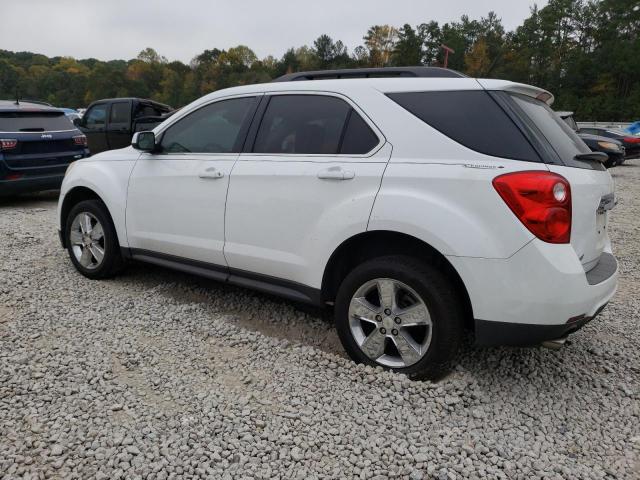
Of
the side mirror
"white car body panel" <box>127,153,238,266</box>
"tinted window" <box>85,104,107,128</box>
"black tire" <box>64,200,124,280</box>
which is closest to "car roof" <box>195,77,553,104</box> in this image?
"white car body panel" <box>127,153,238,266</box>

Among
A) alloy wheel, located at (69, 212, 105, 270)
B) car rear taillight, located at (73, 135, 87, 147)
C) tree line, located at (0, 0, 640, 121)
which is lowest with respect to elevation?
alloy wheel, located at (69, 212, 105, 270)

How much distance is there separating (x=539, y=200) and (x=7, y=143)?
298 inches

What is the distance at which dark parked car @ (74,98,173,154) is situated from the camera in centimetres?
1205

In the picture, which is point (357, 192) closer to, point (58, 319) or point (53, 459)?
point (53, 459)

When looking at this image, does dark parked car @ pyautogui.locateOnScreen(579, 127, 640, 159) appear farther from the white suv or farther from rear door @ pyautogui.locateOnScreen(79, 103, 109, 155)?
the white suv

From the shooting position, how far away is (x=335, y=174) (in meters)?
2.93

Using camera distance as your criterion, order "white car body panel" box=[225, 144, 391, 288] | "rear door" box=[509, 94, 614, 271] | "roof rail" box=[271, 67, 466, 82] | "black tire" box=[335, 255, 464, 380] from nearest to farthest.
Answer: "rear door" box=[509, 94, 614, 271]
"black tire" box=[335, 255, 464, 380]
"white car body panel" box=[225, 144, 391, 288]
"roof rail" box=[271, 67, 466, 82]

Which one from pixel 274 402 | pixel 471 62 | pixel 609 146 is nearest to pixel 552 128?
pixel 274 402

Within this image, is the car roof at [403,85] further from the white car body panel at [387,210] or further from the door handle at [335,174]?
the door handle at [335,174]

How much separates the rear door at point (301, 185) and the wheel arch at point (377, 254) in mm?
76

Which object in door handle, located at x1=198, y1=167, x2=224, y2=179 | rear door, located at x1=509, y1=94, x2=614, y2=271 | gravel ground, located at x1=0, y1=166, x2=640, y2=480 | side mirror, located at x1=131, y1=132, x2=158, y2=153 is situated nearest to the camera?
gravel ground, located at x1=0, y1=166, x2=640, y2=480

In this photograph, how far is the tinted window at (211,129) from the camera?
11.9 feet

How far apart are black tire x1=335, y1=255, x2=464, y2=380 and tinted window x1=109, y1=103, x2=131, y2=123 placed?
1095cm

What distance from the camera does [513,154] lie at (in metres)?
2.50
